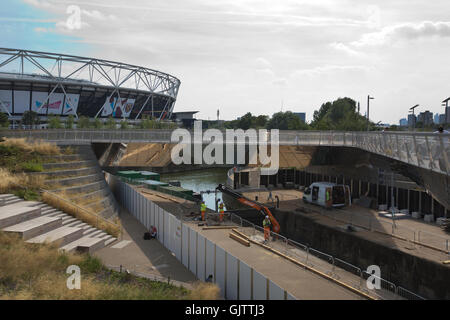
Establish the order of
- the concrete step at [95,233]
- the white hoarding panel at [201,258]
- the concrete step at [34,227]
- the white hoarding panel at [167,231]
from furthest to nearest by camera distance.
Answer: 1. the concrete step at [95,233]
2. the white hoarding panel at [167,231]
3. the concrete step at [34,227]
4. the white hoarding panel at [201,258]

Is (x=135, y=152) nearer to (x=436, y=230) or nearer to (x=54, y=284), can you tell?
(x=436, y=230)

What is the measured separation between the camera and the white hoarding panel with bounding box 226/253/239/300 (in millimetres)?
13195

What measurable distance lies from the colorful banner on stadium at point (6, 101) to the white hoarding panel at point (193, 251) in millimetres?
95122

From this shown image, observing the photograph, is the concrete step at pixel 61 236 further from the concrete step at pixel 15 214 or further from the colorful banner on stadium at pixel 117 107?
the colorful banner on stadium at pixel 117 107

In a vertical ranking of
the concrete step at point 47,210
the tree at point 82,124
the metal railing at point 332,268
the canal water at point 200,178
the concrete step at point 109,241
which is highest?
the tree at point 82,124

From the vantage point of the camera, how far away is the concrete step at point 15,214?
57.7 ft

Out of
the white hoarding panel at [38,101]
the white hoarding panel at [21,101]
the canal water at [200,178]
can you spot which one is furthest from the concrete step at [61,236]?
the white hoarding panel at [38,101]

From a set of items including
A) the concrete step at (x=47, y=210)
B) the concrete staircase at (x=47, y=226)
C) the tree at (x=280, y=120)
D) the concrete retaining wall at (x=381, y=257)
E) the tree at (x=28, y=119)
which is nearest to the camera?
the concrete staircase at (x=47, y=226)

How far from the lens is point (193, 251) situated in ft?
56.5

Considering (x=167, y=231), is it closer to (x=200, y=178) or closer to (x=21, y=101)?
(x=200, y=178)

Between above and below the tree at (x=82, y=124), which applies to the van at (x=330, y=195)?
below

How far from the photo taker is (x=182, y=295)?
1362cm
